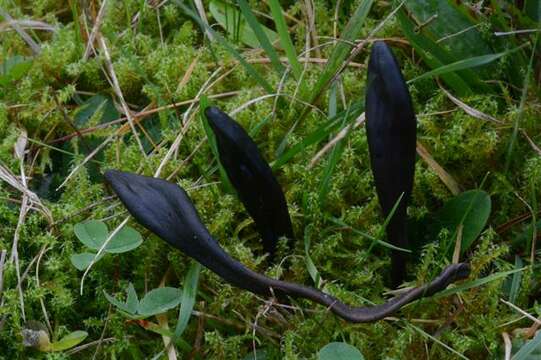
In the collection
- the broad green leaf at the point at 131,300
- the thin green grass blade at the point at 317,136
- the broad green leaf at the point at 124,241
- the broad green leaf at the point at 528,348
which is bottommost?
the broad green leaf at the point at 528,348

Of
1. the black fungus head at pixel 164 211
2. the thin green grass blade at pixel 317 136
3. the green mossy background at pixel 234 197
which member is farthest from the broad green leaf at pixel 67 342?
the thin green grass blade at pixel 317 136

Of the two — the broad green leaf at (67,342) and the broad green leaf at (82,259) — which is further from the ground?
the broad green leaf at (82,259)

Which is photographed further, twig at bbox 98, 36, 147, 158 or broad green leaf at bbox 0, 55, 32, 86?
broad green leaf at bbox 0, 55, 32, 86

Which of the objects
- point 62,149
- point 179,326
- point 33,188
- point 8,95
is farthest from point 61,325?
point 8,95

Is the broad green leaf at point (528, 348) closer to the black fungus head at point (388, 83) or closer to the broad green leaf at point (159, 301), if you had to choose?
the black fungus head at point (388, 83)

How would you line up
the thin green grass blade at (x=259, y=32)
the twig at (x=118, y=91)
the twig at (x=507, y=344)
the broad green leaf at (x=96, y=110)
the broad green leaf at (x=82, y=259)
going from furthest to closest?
the broad green leaf at (x=96, y=110) → the twig at (x=118, y=91) → the thin green grass blade at (x=259, y=32) → the broad green leaf at (x=82, y=259) → the twig at (x=507, y=344)

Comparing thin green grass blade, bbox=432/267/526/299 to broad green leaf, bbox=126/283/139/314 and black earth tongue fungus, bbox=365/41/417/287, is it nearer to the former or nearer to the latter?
black earth tongue fungus, bbox=365/41/417/287

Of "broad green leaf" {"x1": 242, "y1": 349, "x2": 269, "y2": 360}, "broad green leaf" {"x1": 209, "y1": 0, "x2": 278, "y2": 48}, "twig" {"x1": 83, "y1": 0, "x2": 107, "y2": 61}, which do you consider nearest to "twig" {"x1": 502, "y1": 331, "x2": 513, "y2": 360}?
"broad green leaf" {"x1": 242, "y1": 349, "x2": 269, "y2": 360}
